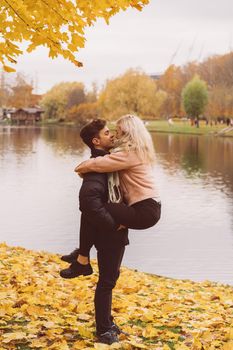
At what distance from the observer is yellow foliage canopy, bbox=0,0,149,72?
6219 millimetres

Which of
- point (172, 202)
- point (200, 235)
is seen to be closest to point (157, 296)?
point (200, 235)

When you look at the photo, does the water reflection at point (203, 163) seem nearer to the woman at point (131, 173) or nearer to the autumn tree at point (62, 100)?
the woman at point (131, 173)

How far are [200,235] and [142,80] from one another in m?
79.2

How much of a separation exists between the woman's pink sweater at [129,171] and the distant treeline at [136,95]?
65.8m

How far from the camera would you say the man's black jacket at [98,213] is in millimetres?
4957

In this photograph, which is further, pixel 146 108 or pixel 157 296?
pixel 146 108

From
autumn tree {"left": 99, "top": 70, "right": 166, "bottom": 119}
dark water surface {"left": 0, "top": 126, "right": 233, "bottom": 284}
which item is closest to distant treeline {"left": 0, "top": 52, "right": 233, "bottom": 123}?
autumn tree {"left": 99, "top": 70, "right": 166, "bottom": 119}

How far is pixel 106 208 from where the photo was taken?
5.02 m

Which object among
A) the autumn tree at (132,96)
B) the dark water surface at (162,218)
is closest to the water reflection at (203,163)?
the dark water surface at (162,218)

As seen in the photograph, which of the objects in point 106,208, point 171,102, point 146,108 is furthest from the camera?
point 171,102

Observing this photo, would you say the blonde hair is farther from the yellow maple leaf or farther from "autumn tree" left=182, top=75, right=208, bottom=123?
"autumn tree" left=182, top=75, right=208, bottom=123

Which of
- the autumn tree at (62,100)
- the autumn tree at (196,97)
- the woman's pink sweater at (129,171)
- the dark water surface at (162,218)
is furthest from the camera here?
the autumn tree at (62,100)

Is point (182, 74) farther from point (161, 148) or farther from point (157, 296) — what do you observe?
point (157, 296)

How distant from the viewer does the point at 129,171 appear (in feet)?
16.9
